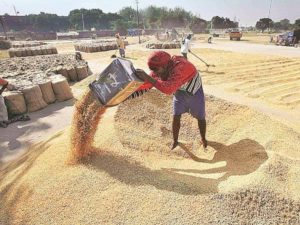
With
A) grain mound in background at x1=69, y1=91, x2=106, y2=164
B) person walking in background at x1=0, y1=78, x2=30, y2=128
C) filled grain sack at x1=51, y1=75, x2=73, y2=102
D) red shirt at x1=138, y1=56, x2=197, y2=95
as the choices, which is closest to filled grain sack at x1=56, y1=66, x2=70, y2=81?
filled grain sack at x1=51, y1=75, x2=73, y2=102

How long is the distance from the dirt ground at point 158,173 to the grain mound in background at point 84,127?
0.40 feet

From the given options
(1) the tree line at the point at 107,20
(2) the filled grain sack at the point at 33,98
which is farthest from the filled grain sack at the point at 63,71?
(1) the tree line at the point at 107,20

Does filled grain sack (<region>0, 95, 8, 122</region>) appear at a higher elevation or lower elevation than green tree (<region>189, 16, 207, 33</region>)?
lower

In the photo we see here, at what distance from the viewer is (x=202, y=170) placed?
2.84 meters

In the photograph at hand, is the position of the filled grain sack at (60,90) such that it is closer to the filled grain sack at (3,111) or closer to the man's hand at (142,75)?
the filled grain sack at (3,111)

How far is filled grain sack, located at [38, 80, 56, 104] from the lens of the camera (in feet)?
19.2

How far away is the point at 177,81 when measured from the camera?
2664 mm

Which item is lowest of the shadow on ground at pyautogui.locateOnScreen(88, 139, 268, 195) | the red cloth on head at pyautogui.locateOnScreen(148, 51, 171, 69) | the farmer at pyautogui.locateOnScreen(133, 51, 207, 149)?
the shadow on ground at pyautogui.locateOnScreen(88, 139, 268, 195)

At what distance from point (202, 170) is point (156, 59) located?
121cm

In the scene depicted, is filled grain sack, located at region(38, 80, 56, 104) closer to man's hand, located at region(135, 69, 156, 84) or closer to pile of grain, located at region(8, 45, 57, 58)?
man's hand, located at region(135, 69, 156, 84)

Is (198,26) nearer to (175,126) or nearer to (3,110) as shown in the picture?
(3,110)

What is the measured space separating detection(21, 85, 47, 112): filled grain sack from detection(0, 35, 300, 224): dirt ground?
93 cm

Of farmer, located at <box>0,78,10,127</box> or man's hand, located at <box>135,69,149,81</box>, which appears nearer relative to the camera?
man's hand, located at <box>135,69,149,81</box>

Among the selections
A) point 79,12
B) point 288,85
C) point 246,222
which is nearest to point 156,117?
point 246,222
